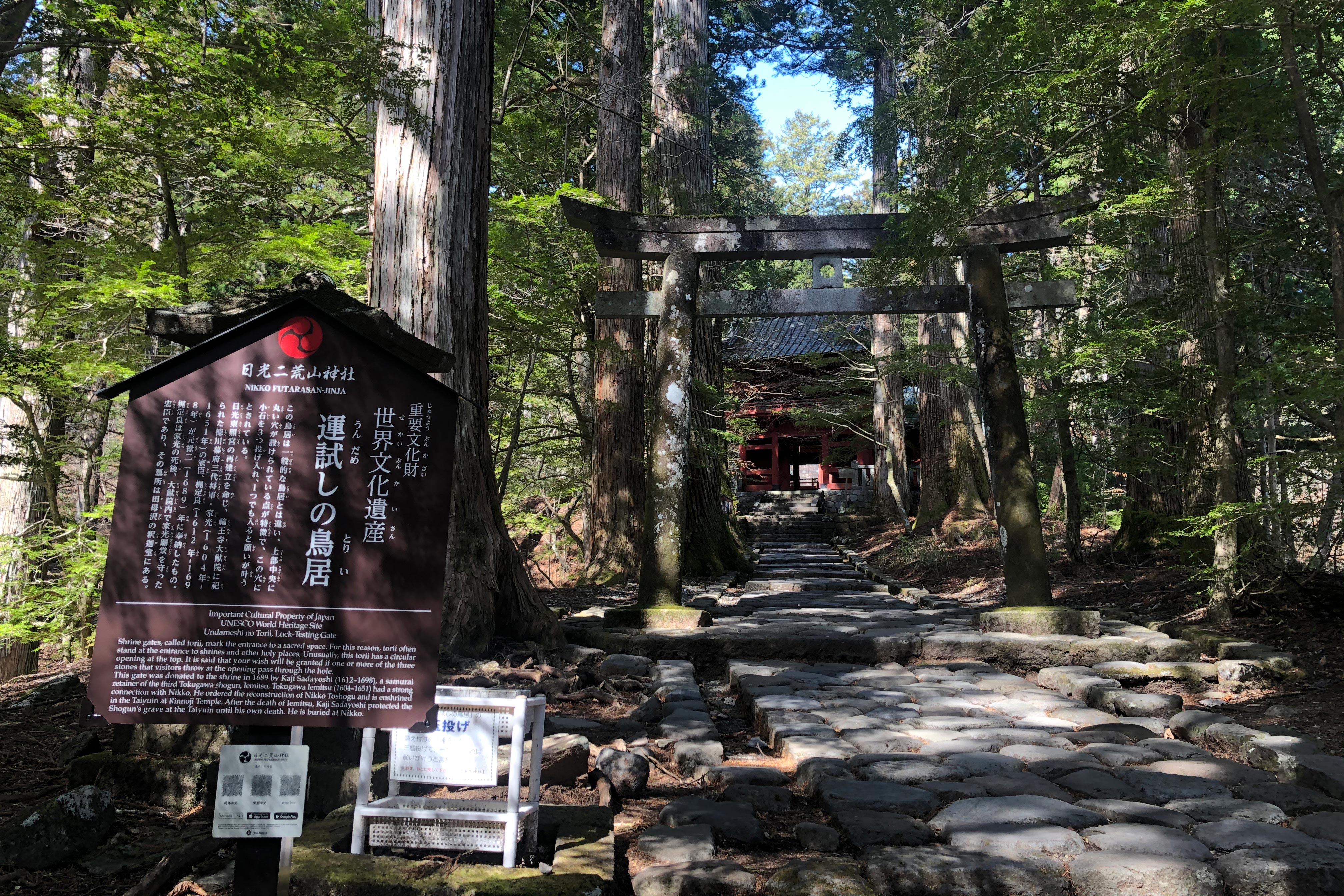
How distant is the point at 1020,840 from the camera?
2625 mm

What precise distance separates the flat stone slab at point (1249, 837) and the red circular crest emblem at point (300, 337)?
3.11 meters

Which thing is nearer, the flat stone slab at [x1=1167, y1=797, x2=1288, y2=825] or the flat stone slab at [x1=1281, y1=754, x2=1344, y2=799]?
the flat stone slab at [x1=1167, y1=797, x2=1288, y2=825]

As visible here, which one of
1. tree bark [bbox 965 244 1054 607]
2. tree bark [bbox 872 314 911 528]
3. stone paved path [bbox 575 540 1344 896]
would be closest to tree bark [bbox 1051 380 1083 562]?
tree bark [bbox 965 244 1054 607]

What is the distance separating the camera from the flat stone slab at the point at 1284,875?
7.58 ft

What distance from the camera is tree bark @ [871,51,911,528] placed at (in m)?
18.5

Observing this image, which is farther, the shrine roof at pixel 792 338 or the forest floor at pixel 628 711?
the shrine roof at pixel 792 338

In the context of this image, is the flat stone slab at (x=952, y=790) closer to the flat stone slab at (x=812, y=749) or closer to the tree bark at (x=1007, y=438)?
the flat stone slab at (x=812, y=749)

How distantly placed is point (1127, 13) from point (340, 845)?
6364mm

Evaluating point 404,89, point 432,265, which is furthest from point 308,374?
point 404,89

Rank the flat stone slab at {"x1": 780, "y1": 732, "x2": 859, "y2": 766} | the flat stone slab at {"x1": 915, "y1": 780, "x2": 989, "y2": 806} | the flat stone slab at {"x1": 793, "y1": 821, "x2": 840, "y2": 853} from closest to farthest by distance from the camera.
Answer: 1. the flat stone slab at {"x1": 793, "y1": 821, "x2": 840, "y2": 853}
2. the flat stone slab at {"x1": 915, "y1": 780, "x2": 989, "y2": 806}
3. the flat stone slab at {"x1": 780, "y1": 732, "x2": 859, "y2": 766}

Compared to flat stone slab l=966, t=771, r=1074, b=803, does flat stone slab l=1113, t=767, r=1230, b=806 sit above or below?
above

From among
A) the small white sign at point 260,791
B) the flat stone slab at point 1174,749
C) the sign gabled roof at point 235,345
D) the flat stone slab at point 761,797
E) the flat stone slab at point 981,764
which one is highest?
the sign gabled roof at point 235,345

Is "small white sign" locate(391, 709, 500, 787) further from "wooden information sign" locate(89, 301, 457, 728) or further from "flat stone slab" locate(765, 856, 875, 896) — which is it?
"flat stone slab" locate(765, 856, 875, 896)

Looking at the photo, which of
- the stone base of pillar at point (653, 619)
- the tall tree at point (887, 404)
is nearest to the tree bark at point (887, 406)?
the tall tree at point (887, 404)
